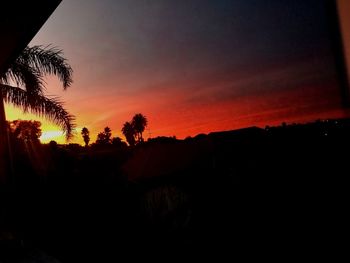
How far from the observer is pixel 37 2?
2.78m

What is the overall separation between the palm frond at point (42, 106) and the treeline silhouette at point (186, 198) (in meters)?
0.82

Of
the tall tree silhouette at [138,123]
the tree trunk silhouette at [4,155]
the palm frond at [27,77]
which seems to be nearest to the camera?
the tree trunk silhouette at [4,155]

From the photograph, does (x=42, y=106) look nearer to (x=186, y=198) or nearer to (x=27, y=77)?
(x=27, y=77)

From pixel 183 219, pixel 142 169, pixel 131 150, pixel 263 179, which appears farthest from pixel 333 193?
pixel 131 150

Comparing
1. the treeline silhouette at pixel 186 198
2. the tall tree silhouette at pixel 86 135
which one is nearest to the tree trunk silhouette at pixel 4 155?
the treeline silhouette at pixel 186 198

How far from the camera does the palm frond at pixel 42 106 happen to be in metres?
8.89

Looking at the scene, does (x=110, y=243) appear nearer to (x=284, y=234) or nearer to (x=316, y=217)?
(x=284, y=234)

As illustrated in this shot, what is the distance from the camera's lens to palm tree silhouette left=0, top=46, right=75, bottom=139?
8.89m

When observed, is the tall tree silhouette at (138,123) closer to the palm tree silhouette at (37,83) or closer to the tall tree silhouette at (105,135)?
the tall tree silhouette at (105,135)

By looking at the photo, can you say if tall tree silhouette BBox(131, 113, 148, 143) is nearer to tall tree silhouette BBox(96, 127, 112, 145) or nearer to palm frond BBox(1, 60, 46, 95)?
tall tree silhouette BBox(96, 127, 112, 145)

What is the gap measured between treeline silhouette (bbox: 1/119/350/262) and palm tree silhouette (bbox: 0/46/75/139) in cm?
96

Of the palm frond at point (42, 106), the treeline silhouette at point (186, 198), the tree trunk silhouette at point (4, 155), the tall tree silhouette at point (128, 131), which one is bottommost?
the treeline silhouette at point (186, 198)

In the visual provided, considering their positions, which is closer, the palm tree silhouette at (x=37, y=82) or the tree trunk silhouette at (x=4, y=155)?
the tree trunk silhouette at (x=4, y=155)

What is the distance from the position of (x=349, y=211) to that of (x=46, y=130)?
814 centimetres
